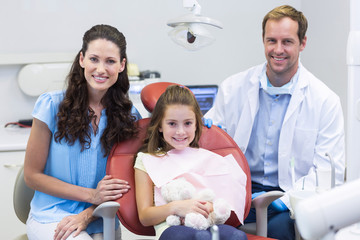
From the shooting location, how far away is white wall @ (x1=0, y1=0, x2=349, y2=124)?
283 centimetres

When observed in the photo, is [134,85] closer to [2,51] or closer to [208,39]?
[2,51]

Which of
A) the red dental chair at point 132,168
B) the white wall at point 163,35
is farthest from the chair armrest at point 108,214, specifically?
the white wall at point 163,35

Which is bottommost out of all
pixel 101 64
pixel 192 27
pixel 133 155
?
pixel 133 155

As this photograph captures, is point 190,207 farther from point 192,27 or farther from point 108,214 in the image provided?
point 192,27

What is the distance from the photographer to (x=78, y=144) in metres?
1.70

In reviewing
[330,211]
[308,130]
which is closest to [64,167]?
[308,130]

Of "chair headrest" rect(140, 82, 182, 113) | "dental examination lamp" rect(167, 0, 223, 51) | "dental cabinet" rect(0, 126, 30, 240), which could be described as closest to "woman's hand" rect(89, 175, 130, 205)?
"chair headrest" rect(140, 82, 182, 113)

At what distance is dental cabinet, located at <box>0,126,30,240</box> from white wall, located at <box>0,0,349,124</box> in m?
0.48

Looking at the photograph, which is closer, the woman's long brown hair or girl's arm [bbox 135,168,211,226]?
girl's arm [bbox 135,168,211,226]

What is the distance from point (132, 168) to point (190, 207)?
31cm

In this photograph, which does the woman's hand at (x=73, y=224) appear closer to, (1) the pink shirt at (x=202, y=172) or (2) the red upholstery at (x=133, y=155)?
(2) the red upholstery at (x=133, y=155)

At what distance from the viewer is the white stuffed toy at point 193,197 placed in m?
1.43

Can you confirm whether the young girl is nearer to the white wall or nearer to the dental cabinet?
the dental cabinet

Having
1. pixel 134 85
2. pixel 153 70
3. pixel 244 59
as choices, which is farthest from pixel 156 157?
pixel 244 59
